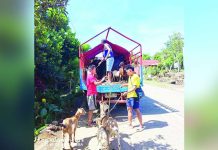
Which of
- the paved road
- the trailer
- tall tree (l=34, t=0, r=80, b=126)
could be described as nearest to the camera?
tall tree (l=34, t=0, r=80, b=126)

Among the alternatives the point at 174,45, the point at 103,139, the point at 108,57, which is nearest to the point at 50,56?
the point at 108,57

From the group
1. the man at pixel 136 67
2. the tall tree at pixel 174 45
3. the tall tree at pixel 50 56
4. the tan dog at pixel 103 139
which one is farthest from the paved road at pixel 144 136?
the tall tree at pixel 174 45

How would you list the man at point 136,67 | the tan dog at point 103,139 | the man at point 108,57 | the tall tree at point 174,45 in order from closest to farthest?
1. the tan dog at point 103,139
2. the man at point 108,57
3. the man at point 136,67
4. the tall tree at point 174,45

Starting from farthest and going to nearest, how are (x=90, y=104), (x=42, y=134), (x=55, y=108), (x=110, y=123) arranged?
(x=55, y=108) < (x=90, y=104) < (x=42, y=134) < (x=110, y=123)

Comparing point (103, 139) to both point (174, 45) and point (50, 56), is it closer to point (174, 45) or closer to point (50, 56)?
point (50, 56)

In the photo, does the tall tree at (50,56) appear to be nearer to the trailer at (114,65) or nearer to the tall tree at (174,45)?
the trailer at (114,65)

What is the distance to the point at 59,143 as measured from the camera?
389cm

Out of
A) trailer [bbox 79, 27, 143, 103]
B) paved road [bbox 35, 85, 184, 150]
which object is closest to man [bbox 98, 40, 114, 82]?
trailer [bbox 79, 27, 143, 103]

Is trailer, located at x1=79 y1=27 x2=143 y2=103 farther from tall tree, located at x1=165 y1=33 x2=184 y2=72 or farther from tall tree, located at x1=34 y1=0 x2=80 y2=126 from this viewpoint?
tall tree, located at x1=165 y1=33 x2=184 y2=72

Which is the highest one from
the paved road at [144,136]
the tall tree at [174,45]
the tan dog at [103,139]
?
the tall tree at [174,45]
